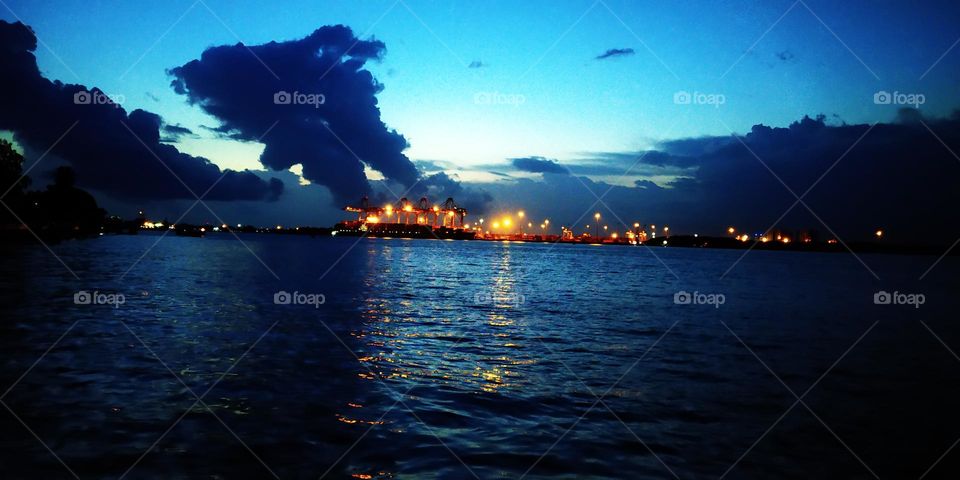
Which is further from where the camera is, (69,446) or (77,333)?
(77,333)

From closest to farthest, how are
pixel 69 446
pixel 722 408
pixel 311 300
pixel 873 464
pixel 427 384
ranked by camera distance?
pixel 69 446, pixel 873 464, pixel 722 408, pixel 427 384, pixel 311 300

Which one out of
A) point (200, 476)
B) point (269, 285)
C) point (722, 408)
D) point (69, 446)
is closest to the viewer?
point (200, 476)

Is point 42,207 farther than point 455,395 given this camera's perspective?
Yes

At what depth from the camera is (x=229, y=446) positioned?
9.08 m

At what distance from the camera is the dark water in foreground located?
8.87 meters

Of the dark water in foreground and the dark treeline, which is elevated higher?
the dark treeline

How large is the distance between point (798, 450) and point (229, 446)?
926cm

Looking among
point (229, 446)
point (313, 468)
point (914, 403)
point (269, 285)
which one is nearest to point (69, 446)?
point (229, 446)

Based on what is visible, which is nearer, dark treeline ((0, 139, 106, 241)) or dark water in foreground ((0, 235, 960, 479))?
dark water in foreground ((0, 235, 960, 479))

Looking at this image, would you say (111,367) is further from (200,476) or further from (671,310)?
(671,310)

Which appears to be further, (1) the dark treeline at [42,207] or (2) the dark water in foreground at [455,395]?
(1) the dark treeline at [42,207]

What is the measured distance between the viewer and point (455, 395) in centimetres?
1242

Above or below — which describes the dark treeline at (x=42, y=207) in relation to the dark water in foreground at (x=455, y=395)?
above

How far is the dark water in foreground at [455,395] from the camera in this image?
887cm
